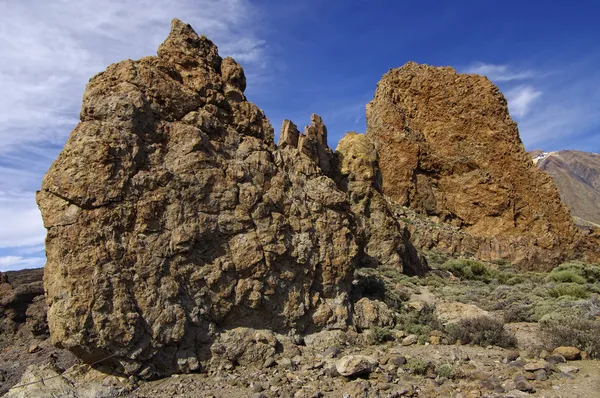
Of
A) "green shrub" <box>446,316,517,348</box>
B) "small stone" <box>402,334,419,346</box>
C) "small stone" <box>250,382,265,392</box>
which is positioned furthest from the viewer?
"small stone" <box>402,334,419,346</box>

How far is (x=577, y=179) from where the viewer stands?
150 meters

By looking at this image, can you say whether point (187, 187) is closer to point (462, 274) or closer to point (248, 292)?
point (248, 292)

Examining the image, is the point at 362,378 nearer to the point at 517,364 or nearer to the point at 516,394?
the point at 516,394

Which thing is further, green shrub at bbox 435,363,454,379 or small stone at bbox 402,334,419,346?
small stone at bbox 402,334,419,346

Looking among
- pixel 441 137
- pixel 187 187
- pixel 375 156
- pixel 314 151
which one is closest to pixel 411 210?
pixel 441 137

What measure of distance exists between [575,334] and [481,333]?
4.92 ft

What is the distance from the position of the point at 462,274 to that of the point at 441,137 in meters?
13.5

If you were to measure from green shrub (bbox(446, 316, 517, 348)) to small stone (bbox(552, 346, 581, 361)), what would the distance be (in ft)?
2.56

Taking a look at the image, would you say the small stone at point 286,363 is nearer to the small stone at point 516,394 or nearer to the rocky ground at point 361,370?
the rocky ground at point 361,370

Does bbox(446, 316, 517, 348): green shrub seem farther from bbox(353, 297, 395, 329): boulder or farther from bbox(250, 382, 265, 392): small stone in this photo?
bbox(250, 382, 265, 392): small stone

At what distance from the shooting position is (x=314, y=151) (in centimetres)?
1432

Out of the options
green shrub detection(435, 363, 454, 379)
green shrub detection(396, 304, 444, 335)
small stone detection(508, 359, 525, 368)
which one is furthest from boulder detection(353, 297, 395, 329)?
small stone detection(508, 359, 525, 368)

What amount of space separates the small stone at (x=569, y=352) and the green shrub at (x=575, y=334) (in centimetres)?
18

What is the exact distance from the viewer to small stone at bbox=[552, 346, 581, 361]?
7061 mm
